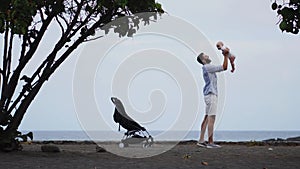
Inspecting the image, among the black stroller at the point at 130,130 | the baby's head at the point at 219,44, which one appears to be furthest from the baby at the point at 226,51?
the black stroller at the point at 130,130

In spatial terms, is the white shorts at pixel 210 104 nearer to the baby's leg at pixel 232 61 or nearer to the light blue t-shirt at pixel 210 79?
the light blue t-shirt at pixel 210 79

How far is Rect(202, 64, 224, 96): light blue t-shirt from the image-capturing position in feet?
44.3

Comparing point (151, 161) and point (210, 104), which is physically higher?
point (210, 104)

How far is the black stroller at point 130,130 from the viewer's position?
45.7 ft

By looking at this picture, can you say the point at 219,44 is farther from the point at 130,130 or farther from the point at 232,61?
the point at 130,130

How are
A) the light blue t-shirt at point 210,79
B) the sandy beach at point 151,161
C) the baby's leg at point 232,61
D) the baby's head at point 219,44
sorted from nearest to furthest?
the sandy beach at point 151,161
the baby's leg at point 232,61
the baby's head at point 219,44
the light blue t-shirt at point 210,79

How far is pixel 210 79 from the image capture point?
13.6 meters

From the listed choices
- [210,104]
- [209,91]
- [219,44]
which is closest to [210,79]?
[209,91]

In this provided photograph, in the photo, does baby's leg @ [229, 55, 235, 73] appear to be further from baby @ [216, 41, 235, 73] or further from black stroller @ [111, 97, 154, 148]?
black stroller @ [111, 97, 154, 148]

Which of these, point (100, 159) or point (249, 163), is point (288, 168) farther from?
point (100, 159)

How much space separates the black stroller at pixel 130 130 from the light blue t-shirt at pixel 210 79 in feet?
5.45

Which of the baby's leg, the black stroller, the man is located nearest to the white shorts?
the man

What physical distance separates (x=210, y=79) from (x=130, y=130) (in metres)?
2.07

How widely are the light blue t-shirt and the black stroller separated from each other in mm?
1660
